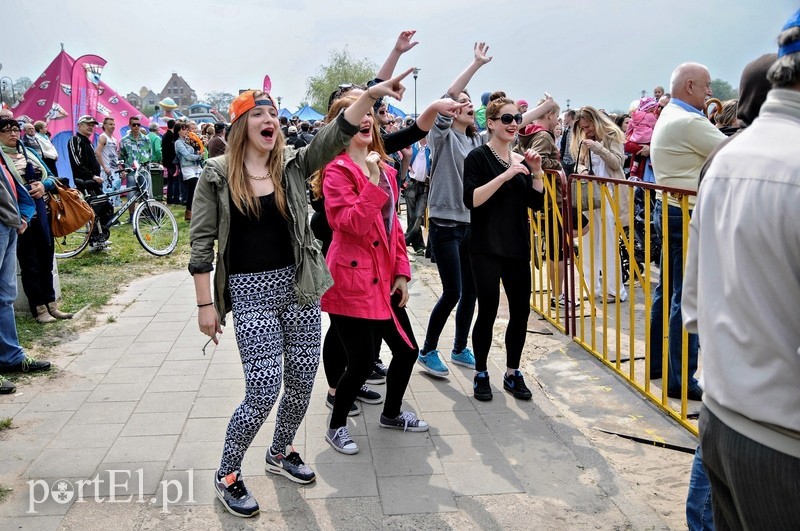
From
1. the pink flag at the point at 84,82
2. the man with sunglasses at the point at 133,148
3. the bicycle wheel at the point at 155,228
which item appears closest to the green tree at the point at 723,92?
the bicycle wheel at the point at 155,228

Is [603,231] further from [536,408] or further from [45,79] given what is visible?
[45,79]

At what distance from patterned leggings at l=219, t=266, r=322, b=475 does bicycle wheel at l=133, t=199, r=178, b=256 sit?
305 inches

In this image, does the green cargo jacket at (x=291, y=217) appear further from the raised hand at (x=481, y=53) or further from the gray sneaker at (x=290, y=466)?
the raised hand at (x=481, y=53)

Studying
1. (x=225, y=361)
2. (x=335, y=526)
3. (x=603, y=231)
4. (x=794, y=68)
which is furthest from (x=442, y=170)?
(x=794, y=68)

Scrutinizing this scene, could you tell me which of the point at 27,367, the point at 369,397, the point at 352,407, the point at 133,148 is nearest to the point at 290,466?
the point at 352,407

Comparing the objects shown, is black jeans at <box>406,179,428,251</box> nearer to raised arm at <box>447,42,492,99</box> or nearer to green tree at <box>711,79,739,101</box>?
green tree at <box>711,79,739,101</box>

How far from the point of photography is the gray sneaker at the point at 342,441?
409cm

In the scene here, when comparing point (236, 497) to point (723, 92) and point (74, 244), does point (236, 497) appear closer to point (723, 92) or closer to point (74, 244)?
point (74, 244)

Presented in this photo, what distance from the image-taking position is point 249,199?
3412 millimetres

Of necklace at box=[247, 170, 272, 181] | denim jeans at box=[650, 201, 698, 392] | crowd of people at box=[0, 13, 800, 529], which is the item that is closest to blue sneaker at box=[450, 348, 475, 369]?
crowd of people at box=[0, 13, 800, 529]

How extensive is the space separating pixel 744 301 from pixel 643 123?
26.0ft

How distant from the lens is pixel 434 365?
17.8ft

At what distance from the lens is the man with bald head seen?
4691mm

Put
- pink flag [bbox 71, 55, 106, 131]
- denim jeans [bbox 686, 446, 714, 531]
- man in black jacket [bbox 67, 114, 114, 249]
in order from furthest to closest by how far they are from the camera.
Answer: pink flag [bbox 71, 55, 106, 131], man in black jacket [bbox 67, 114, 114, 249], denim jeans [bbox 686, 446, 714, 531]
